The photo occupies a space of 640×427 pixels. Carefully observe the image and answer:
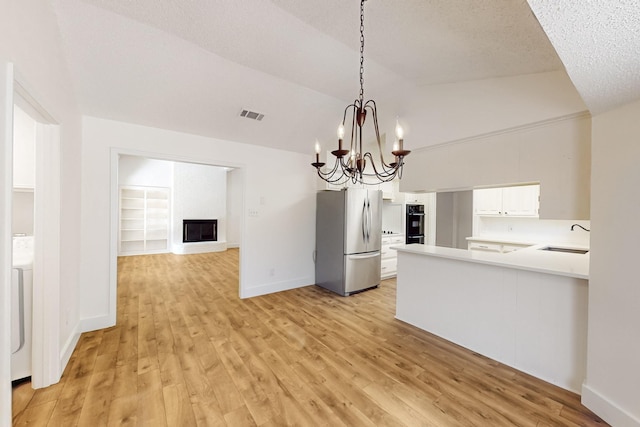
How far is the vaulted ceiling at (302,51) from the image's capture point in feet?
4.12

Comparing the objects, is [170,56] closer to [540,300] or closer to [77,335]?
[77,335]

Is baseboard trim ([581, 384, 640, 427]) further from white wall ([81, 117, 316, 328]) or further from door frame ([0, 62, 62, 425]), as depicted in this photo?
door frame ([0, 62, 62, 425])

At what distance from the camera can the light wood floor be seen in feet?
5.24

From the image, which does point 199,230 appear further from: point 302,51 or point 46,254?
point 302,51

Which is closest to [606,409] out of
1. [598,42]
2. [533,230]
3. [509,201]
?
[598,42]

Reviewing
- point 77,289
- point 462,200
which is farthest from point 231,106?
point 462,200

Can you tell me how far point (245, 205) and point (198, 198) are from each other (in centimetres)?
494

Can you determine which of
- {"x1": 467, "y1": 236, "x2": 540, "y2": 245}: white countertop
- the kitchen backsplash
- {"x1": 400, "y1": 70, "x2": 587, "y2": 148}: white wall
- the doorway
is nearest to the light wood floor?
the doorway

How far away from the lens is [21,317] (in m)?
1.83

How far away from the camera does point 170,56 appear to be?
90.3 inches

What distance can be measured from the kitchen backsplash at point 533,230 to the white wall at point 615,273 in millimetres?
2296

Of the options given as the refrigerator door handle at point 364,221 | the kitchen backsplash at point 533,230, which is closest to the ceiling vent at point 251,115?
the refrigerator door handle at point 364,221

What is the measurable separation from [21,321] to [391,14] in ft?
11.2

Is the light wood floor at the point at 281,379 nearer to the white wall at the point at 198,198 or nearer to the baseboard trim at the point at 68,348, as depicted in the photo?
the baseboard trim at the point at 68,348
